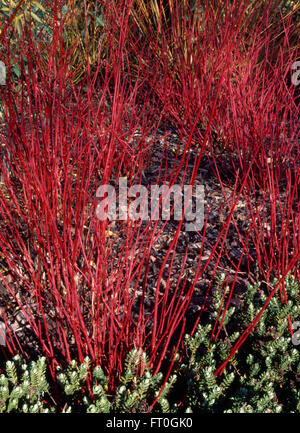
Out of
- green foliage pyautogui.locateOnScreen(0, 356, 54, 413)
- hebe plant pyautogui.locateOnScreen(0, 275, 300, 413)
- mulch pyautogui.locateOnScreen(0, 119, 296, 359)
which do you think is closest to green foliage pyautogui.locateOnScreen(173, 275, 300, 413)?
hebe plant pyautogui.locateOnScreen(0, 275, 300, 413)

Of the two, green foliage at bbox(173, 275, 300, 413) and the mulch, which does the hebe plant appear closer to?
green foliage at bbox(173, 275, 300, 413)

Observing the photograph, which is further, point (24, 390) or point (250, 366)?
point (250, 366)

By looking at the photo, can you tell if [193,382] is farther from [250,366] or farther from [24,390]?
[24,390]

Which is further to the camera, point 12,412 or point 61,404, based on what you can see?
point 61,404

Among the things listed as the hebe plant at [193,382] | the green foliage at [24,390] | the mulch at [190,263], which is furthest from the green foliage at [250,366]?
the green foliage at [24,390]

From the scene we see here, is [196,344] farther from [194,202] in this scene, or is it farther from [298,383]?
[194,202]

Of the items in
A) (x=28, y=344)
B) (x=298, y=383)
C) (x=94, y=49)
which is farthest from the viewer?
(x=94, y=49)

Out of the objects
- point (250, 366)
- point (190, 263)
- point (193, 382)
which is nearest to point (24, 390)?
point (193, 382)

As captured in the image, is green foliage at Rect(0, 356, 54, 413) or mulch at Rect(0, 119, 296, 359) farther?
mulch at Rect(0, 119, 296, 359)

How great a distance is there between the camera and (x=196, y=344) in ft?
4.74

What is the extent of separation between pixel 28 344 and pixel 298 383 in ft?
3.80

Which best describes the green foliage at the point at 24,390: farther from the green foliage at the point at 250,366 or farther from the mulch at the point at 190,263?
the green foliage at the point at 250,366

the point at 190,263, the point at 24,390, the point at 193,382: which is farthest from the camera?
the point at 190,263
